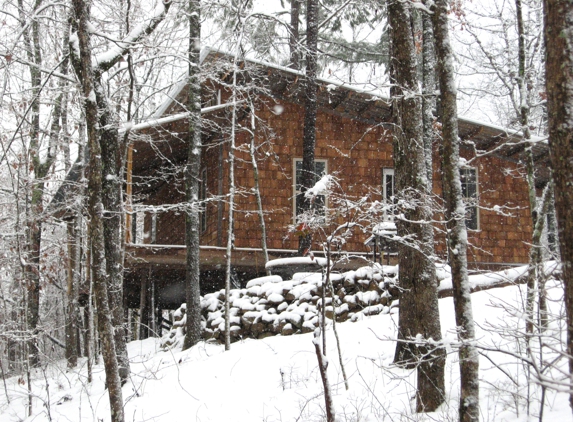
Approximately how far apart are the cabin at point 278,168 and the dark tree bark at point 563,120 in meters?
10.7

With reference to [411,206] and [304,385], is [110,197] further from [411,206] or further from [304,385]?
[411,206]

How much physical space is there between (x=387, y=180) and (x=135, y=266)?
24.5 ft

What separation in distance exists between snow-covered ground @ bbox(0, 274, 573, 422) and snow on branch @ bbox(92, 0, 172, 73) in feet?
15.1

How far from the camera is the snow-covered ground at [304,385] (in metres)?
6.23

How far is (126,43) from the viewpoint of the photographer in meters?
8.77

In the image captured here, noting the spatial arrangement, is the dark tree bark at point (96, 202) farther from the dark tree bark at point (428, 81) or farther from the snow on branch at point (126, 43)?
the dark tree bark at point (428, 81)

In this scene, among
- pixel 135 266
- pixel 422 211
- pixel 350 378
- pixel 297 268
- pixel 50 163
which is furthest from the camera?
pixel 50 163

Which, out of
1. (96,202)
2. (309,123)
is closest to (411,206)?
(96,202)

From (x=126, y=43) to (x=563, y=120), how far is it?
6.95 meters

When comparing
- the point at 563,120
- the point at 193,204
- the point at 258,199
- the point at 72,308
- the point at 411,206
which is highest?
the point at 563,120

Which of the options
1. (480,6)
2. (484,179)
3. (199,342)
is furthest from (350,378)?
(484,179)

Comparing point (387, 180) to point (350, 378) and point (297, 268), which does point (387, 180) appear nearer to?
point (297, 268)

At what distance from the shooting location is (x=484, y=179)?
17422 mm

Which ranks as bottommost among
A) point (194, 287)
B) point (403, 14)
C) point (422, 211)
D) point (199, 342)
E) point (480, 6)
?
point (199, 342)
